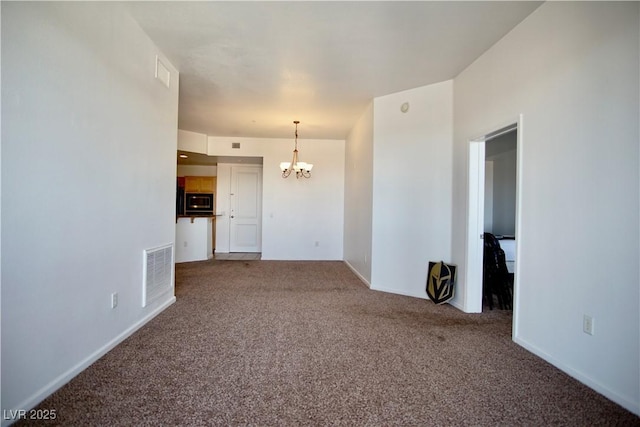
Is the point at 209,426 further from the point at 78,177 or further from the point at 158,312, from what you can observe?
the point at 158,312

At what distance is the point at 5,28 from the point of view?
1432mm

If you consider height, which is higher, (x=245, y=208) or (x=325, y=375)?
(x=245, y=208)

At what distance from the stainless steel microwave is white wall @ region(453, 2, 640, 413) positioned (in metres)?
6.80

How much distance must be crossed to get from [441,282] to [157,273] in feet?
10.4

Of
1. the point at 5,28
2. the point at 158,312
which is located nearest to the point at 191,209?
the point at 158,312

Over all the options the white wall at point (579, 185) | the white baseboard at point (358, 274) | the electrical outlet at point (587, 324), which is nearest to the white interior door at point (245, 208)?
the white baseboard at point (358, 274)

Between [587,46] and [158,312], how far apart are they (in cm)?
421

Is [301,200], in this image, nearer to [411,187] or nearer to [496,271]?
[411,187]

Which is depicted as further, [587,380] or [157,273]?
[157,273]

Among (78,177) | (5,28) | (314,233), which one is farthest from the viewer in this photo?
(314,233)

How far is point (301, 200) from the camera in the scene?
6.77 meters

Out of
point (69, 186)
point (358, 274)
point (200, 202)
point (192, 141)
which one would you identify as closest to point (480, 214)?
point (358, 274)

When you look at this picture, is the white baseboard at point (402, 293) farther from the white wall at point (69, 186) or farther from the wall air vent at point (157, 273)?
the white wall at point (69, 186)

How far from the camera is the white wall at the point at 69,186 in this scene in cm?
149
